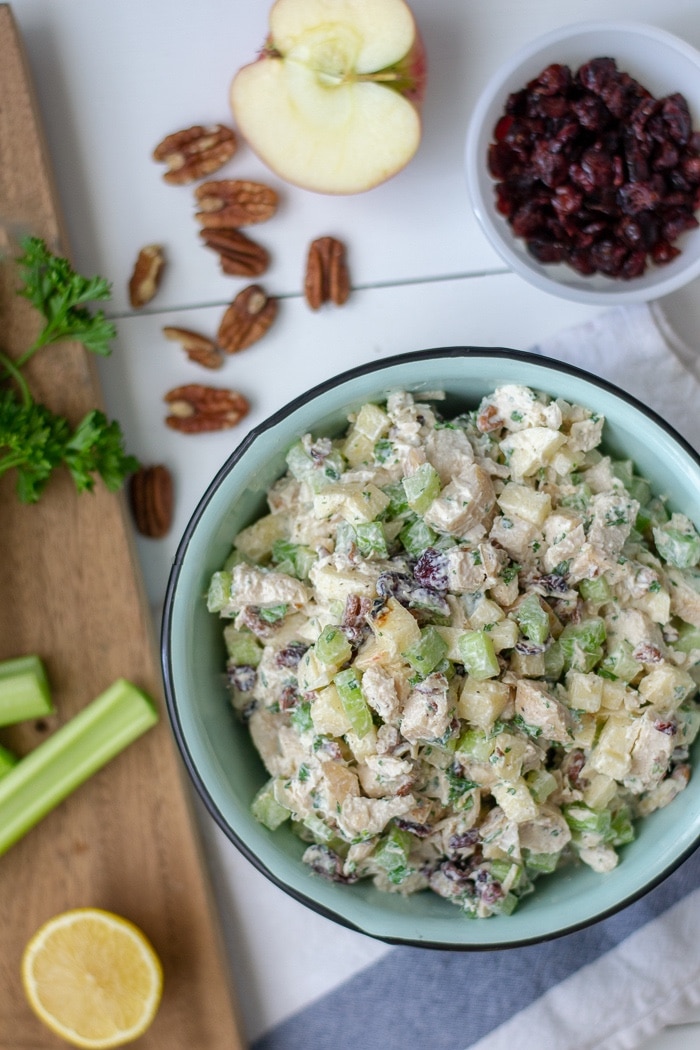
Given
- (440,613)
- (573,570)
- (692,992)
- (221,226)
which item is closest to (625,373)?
(573,570)

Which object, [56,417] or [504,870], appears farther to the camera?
[56,417]

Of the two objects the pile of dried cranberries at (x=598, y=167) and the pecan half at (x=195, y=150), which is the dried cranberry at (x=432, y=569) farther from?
the pecan half at (x=195, y=150)

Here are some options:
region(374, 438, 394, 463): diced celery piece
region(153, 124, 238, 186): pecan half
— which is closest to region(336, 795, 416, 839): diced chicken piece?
region(374, 438, 394, 463): diced celery piece

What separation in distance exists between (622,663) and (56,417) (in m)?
1.10

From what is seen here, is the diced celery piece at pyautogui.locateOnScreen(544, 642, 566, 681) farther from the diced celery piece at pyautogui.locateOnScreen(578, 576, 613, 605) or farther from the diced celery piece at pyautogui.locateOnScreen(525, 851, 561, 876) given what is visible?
the diced celery piece at pyautogui.locateOnScreen(525, 851, 561, 876)

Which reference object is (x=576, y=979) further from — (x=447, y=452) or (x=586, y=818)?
(x=447, y=452)

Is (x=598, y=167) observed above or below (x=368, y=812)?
above

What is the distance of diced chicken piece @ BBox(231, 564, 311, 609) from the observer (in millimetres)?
1479

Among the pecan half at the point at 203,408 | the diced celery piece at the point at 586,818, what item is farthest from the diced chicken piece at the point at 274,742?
the pecan half at the point at 203,408

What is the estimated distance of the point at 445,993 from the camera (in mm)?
1786

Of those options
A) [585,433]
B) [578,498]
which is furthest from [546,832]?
[585,433]

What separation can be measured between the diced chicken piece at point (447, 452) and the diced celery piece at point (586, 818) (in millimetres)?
563

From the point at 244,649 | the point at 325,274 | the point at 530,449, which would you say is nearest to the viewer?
the point at 530,449

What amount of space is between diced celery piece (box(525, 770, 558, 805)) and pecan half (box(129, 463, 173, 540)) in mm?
821
